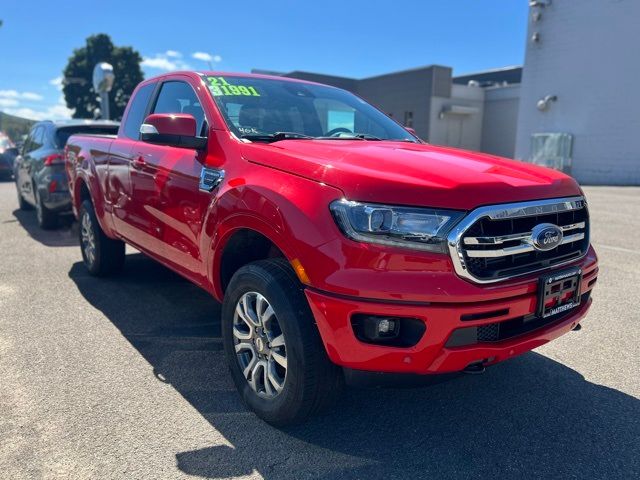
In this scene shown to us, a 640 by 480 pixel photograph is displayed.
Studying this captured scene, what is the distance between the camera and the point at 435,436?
2.76 meters

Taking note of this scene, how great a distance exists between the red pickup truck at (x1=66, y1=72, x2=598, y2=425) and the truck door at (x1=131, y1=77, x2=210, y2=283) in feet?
0.06

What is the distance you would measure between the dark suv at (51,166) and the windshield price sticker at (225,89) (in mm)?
4854

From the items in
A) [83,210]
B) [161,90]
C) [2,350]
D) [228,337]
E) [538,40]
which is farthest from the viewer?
[538,40]

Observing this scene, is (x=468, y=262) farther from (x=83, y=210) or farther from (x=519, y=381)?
(x=83, y=210)

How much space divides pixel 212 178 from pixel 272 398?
1318mm

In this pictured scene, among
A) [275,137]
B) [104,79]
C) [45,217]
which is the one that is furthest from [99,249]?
[104,79]

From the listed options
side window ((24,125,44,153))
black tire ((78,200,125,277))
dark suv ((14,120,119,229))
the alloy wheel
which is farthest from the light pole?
the alloy wheel

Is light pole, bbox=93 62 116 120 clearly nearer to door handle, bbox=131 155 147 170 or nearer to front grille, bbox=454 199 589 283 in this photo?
door handle, bbox=131 155 147 170

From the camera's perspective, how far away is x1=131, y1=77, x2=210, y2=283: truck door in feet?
11.1

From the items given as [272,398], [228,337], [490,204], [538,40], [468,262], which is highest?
[538,40]

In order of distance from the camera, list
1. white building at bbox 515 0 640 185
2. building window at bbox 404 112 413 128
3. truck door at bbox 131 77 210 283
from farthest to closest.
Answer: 1. building window at bbox 404 112 413 128
2. white building at bbox 515 0 640 185
3. truck door at bbox 131 77 210 283

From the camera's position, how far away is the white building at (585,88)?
20031mm

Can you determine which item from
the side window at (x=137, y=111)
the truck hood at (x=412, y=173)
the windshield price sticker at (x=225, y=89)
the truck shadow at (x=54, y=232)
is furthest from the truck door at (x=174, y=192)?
the truck shadow at (x=54, y=232)

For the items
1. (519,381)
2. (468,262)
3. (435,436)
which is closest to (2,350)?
(435,436)
